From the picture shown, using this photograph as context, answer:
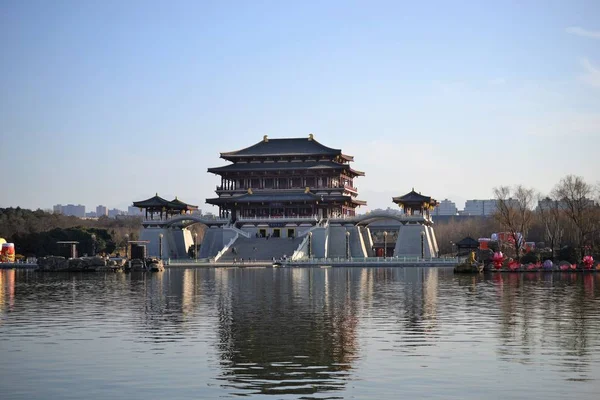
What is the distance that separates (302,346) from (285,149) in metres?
84.1

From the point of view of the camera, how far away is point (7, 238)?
112 meters

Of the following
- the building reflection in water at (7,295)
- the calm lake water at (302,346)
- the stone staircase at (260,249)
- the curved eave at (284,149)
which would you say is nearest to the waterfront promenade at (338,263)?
the stone staircase at (260,249)

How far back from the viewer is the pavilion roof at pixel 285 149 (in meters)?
107

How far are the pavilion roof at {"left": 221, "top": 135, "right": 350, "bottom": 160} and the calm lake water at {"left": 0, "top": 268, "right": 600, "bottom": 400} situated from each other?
2413 inches

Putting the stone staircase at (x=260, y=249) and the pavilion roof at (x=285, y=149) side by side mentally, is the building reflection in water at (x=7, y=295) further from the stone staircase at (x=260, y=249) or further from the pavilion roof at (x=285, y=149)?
the pavilion roof at (x=285, y=149)

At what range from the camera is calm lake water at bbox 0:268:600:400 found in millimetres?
19250

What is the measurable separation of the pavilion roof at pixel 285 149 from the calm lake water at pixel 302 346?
61298 millimetres

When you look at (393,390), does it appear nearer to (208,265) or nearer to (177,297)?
(177,297)

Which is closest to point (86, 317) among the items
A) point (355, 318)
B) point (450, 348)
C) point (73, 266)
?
point (355, 318)

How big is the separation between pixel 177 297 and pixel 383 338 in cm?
1945

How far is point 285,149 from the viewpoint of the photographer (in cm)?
10869

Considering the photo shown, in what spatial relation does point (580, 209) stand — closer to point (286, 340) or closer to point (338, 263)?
point (338, 263)

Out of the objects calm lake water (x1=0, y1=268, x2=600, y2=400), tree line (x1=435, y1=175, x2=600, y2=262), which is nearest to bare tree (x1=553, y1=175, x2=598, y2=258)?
tree line (x1=435, y1=175, x2=600, y2=262)

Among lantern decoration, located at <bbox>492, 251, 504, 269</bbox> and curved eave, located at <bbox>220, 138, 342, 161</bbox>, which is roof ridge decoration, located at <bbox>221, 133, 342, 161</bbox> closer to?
curved eave, located at <bbox>220, 138, 342, 161</bbox>
